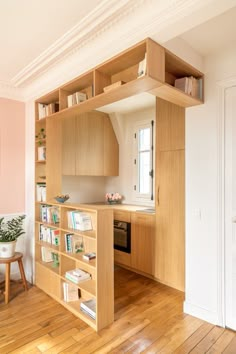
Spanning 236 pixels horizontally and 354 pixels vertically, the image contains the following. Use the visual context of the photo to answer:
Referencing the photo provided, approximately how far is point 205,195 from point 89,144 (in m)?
2.43

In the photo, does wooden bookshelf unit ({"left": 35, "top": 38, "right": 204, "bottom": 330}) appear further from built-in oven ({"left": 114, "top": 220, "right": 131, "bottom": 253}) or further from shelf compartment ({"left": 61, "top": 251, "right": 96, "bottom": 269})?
built-in oven ({"left": 114, "top": 220, "right": 131, "bottom": 253})

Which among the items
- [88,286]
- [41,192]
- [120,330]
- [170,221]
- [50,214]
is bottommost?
[120,330]

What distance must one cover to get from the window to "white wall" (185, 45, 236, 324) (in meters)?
1.61

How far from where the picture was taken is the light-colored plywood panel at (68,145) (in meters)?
3.93

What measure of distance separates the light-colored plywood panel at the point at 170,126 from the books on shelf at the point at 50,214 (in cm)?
160

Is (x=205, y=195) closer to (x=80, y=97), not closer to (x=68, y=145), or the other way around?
(x=80, y=97)

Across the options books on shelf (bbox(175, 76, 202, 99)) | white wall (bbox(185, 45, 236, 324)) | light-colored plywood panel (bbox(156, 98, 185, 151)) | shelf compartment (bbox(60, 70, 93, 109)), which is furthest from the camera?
light-colored plywood panel (bbox(156, 98, 185, 151))

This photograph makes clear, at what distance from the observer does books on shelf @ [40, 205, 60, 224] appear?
309cm

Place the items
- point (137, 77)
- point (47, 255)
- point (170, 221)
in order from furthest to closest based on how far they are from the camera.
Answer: point (47, 255) < point (170, 221) < point (137, 77)

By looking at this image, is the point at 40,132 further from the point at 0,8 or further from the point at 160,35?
the point at 160,35

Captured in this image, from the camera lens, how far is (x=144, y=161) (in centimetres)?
430

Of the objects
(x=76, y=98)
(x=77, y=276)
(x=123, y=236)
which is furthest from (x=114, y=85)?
(x=123, y=236)

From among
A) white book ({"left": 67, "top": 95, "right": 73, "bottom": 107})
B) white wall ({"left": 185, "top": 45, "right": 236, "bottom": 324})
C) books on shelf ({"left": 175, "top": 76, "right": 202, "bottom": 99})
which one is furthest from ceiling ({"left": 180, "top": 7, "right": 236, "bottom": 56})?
white book ({"left": 67, "top": 95, "right": 73, "bottom": 107})

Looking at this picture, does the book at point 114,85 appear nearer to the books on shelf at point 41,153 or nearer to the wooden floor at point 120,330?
the books on shelf at point 41,153
